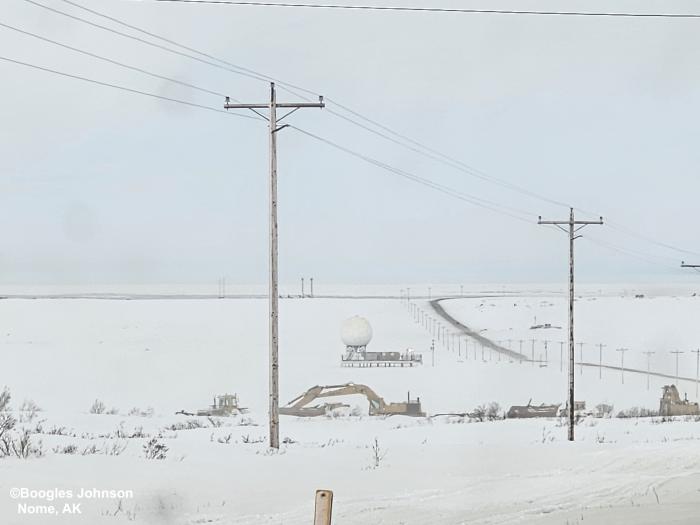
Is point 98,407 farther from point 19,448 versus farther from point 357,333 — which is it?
point 357,333

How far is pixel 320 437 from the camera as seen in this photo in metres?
22.8

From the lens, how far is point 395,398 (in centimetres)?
3453

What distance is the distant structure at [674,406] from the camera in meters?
32.2

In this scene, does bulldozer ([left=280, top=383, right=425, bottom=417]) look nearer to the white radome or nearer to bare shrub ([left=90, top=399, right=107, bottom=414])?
bare shrub ([left=90, top=399, right=107, bottom=414])

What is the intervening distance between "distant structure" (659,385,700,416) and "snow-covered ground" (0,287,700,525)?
2.39m

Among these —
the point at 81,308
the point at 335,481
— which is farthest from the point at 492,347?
the point at 335,481

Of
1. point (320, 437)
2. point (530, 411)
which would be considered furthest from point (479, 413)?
point (320, 437)

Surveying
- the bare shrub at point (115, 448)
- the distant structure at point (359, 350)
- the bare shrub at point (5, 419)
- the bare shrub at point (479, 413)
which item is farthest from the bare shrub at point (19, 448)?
the distant structure at point (359, 350)

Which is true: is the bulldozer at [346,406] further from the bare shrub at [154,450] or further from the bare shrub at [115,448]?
the bare shrub at [154,450]

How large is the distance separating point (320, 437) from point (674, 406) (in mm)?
15333

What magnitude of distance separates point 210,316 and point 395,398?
2613cm

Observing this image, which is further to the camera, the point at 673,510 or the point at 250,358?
the point at 250,358

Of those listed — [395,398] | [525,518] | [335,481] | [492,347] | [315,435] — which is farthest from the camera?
[492,347]

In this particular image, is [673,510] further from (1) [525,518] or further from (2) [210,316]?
(2) [210,316]
